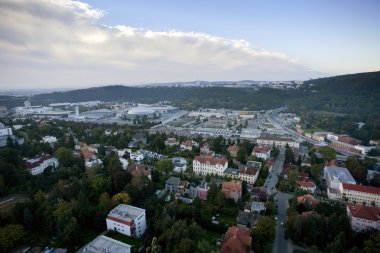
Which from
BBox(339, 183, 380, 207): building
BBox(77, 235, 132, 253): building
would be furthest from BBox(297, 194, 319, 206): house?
BBox(77, 235, 132, 253): building

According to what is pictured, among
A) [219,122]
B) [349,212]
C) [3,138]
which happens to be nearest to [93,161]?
[3,138]

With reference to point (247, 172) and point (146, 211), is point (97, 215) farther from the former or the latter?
point (247, 172)

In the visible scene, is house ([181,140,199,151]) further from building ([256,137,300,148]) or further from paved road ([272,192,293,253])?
paved road ([272,192,293,253])

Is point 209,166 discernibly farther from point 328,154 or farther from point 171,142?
point 328,154

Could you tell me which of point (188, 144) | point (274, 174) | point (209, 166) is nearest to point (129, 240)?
point (209, 166)

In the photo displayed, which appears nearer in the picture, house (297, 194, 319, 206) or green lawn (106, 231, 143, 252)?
green lawn (106, 231, 143, 252)
